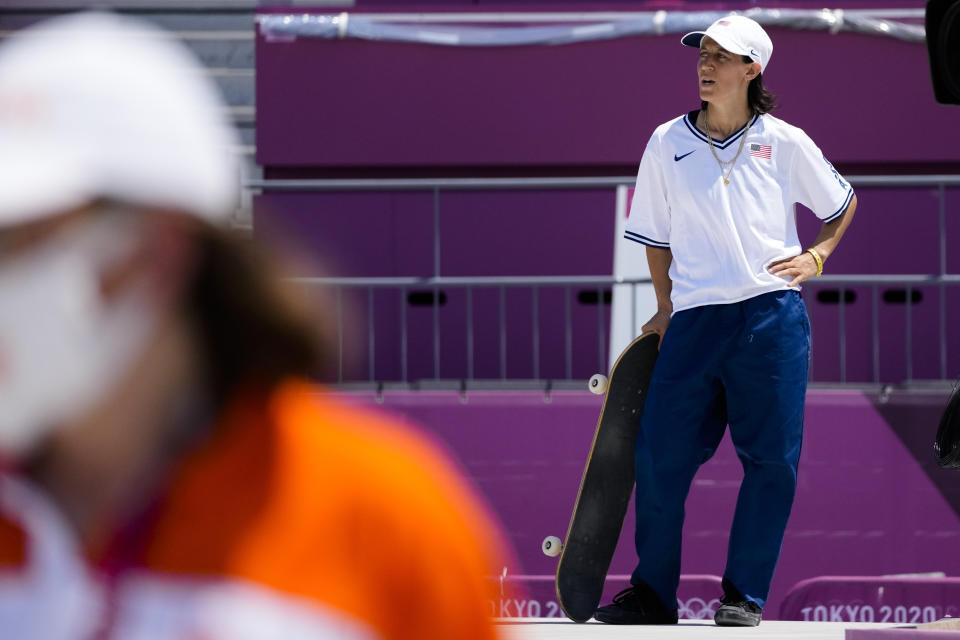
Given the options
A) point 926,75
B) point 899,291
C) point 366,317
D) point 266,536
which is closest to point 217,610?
point 266,536

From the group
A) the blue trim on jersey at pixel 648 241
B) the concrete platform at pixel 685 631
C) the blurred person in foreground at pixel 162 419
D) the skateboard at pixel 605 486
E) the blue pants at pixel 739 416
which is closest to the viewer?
the blurred person in foreground at pixel 162 419

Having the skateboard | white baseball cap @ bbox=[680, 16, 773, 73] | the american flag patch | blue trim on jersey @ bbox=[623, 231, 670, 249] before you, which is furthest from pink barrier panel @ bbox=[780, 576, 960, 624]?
white baseball cap @ bbox=[680, 16, 773, 73]

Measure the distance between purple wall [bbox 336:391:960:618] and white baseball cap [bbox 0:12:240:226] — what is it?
7186 millimetres

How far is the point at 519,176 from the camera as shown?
408 inches

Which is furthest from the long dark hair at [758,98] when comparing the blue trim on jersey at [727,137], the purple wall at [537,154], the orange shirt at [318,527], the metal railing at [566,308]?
the purple wall at [537,154]

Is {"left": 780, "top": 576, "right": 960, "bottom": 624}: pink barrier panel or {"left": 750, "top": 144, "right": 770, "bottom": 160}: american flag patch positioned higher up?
{"left": 750, "top": 144, "right": 770, "bottom": 160}: american flag patch

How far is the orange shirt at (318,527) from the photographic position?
0.94 m

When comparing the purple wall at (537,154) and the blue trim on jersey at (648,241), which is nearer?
the blue trim on jersey at (648,241)

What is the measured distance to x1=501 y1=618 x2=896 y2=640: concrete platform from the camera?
4246 millimetres

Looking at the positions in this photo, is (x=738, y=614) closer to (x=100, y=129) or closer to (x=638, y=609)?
(x=638, y=609)

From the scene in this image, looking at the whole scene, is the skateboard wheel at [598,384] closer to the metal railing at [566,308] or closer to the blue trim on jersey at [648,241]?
the blue trim on jersey at [648,241]

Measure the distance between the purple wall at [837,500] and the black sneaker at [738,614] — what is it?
11.2 ft

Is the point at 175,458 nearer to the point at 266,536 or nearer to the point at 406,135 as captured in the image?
the point at 266,536

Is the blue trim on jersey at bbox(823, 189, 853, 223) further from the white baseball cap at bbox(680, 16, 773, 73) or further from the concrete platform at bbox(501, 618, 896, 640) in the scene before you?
the concrete platform at bbox(501, 618, 896, 640)
